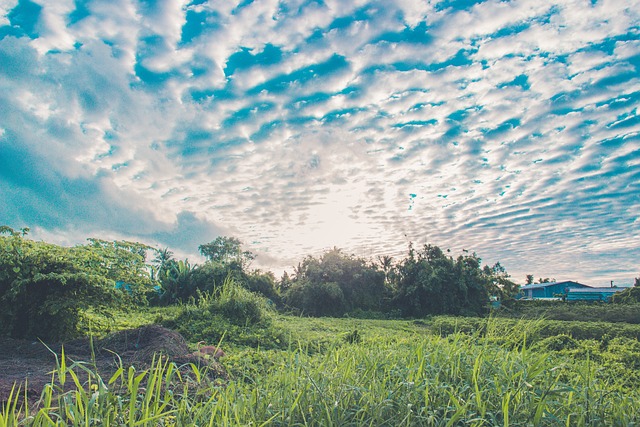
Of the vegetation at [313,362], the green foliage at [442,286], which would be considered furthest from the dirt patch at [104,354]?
the green foliage at [442,286]

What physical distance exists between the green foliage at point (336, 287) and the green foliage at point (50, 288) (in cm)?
1275

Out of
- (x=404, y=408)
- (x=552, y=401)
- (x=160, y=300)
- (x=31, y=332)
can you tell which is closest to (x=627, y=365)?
(x=552, y=401)

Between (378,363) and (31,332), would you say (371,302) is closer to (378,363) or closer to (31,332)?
(31,332)

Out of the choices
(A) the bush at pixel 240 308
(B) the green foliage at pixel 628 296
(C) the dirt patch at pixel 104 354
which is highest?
(B) the green foliage at pixel 628 296

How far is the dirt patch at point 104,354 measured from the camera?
495cm

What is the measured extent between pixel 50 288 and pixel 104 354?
1.88 m

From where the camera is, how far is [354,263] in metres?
21.3

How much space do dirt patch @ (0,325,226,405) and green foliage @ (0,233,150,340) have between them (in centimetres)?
44

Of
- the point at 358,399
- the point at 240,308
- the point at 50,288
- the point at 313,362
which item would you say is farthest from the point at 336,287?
the point at 358,399

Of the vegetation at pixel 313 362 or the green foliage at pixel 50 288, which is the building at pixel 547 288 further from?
the green foliage at pixel 50 288

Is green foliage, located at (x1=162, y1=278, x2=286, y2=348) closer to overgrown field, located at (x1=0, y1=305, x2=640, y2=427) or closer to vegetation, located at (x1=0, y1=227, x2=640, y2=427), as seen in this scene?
vegetation, located at (x1=0, y1=227, x2=640, y2=427)

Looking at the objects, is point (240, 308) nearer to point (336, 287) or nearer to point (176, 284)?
point (336, 287)

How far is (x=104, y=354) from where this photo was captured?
250 inches

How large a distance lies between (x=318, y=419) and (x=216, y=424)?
69cm
